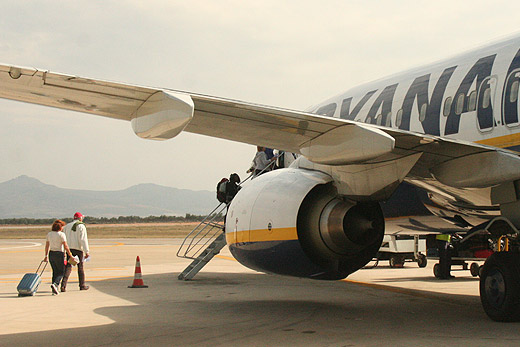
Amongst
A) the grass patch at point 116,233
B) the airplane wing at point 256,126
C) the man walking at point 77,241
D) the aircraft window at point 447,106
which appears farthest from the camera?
the grass patch at point 116,233

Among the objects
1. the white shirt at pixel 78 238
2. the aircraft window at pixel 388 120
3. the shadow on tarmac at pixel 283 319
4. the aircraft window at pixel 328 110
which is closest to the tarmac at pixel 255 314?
the shadow on tarmac at pixel 283 319

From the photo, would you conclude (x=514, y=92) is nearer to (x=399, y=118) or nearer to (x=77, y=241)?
(x=399, y=118)

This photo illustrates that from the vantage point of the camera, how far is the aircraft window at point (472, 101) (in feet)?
27.2

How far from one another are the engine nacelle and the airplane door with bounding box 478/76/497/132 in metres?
1.96

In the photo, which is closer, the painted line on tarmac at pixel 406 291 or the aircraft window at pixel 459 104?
the aircraft window at pixel 459 104

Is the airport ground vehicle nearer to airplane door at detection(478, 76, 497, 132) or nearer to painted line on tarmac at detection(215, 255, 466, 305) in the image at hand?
painted line on tarmac at detection(215, 255, 466, 305)

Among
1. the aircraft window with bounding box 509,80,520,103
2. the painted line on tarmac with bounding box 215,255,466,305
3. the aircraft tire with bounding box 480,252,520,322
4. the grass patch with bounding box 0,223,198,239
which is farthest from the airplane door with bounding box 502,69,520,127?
the grass patch with bounding box 0,223,198,239

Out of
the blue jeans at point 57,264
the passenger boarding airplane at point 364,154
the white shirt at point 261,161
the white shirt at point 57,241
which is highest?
the white shirt at point 261,161

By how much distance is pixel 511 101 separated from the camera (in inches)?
304

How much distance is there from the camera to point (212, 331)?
322 inches

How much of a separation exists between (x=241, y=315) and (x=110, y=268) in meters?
12.5

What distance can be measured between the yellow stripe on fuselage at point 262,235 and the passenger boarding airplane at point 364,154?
0.02m

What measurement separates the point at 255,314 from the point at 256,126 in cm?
388

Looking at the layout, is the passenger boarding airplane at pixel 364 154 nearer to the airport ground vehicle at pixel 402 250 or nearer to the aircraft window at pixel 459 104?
the aircraft window at pixel 459 104
